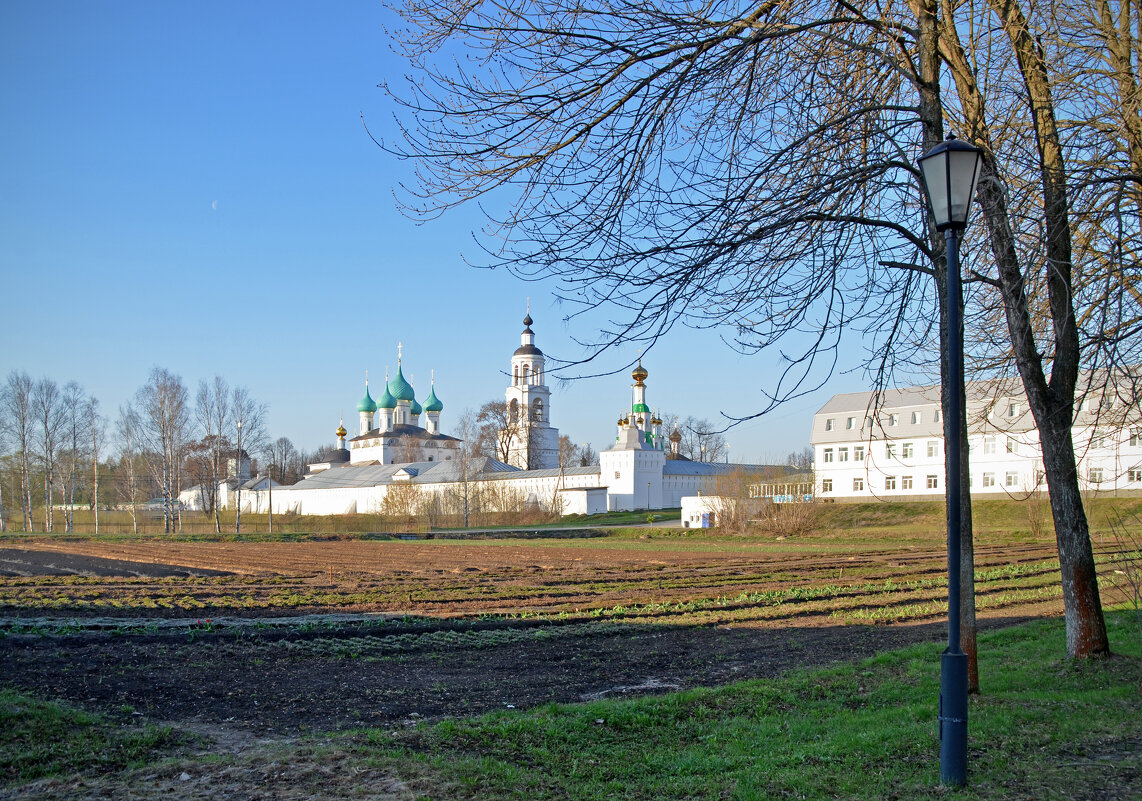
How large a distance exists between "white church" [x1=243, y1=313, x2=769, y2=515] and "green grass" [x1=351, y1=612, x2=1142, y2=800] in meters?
45.7

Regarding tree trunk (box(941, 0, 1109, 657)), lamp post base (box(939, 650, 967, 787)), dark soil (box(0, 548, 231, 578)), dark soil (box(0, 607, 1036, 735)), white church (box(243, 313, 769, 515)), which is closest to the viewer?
lamp post base (box(939, 650, 967, 787))

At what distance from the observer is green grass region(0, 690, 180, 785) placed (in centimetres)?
564

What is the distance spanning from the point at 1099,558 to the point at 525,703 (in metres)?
21.6

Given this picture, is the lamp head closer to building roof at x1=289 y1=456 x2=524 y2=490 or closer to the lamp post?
the lamp post

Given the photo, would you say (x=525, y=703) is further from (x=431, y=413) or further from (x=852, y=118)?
(x=431, y=413)

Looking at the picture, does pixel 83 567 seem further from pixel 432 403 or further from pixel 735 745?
pixel 432 403

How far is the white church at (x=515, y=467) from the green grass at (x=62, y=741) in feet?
156

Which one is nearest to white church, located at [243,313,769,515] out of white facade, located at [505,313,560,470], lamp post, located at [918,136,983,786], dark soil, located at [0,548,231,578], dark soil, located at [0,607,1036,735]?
white facade, located at [505,313,560,470]

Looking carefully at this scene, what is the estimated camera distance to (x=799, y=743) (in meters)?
6.41

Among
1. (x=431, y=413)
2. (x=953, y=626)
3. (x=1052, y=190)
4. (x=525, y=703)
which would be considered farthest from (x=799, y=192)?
(x=431, y=413)

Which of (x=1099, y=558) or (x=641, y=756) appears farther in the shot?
(x=1099, y=558)

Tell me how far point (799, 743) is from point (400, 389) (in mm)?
104893

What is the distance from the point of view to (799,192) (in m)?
6.78

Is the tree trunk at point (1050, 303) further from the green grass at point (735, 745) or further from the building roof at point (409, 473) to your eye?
the building roof at point (409, 473)
